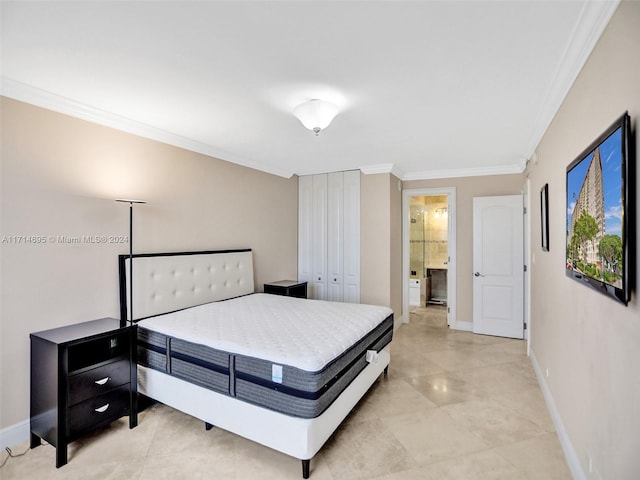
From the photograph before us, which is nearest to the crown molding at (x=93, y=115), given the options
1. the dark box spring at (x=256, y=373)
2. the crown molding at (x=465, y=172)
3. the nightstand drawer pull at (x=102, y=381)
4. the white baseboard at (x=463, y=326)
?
the dark box spring at (x=256, y=373)

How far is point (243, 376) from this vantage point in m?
2.15

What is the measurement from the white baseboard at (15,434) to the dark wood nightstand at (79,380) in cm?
10

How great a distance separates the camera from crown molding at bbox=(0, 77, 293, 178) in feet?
7.43

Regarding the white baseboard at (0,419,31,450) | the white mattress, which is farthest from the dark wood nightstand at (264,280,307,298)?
the white baseboard at (0,419,31,450)

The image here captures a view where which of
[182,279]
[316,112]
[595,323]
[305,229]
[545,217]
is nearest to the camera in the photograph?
[595,323]

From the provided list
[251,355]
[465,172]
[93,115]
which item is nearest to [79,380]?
[251,355]

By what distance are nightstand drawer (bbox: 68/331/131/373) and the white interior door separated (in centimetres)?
463

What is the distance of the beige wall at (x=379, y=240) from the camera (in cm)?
471

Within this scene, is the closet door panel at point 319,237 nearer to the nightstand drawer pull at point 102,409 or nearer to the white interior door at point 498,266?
the white interior door at point 498,266

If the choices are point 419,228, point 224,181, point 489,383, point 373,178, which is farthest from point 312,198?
point 489,383

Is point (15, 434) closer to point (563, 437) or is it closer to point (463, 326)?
point (563, 437)

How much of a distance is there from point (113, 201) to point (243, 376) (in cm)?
197

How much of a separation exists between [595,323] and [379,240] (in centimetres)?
322

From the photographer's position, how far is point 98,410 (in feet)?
7.54
